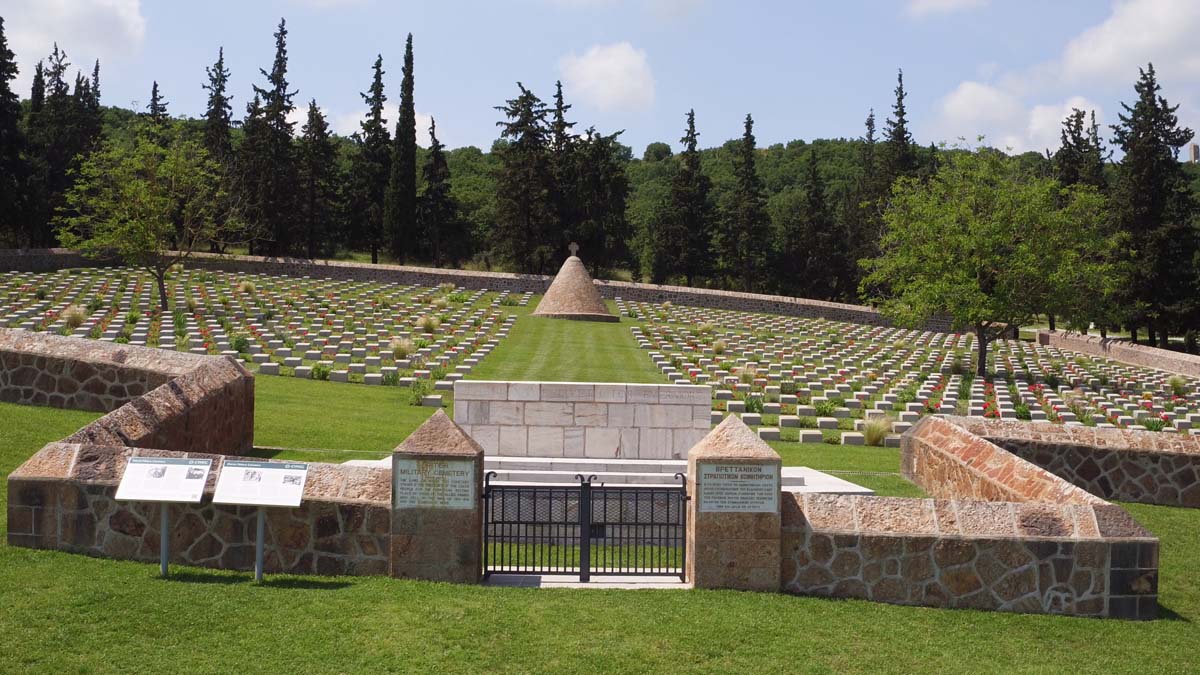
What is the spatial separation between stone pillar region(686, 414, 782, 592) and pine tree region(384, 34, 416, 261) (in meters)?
46.4

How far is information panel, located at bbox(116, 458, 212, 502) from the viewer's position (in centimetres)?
789

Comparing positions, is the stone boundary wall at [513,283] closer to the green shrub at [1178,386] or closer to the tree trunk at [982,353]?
the tree trunk at [982,353]

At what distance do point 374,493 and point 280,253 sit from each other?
48501 millimetres

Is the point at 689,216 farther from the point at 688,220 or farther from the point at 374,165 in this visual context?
the point at 374,165

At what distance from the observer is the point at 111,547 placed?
8508 millimetres

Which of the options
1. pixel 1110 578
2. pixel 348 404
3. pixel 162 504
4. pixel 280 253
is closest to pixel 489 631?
pixel 162 504

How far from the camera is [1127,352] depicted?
41.0 metres

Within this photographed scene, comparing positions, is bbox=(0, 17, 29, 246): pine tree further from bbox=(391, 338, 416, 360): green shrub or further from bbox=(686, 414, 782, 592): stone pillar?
bbox=(686, 414, 782, 592): stone pillar

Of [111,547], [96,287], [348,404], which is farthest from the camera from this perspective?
[96,287]

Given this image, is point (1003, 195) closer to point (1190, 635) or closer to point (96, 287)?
point (1190, 635)

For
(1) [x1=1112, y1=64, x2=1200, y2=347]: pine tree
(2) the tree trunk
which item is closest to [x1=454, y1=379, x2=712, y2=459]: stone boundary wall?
(2) the tree trunk

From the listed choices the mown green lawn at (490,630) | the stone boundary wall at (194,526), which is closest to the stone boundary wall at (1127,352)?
the mown green lawn at (490,630)

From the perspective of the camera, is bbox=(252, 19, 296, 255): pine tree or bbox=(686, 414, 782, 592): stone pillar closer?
bbox=(686, 414, 782, 592): stone pillar

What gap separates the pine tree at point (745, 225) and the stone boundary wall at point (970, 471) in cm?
4389
